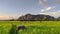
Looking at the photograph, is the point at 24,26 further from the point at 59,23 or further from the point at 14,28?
the point at 59,23

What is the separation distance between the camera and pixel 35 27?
674 cm

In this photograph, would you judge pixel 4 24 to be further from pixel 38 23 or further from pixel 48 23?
pixel 48 23

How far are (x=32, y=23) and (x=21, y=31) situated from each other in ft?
1.91

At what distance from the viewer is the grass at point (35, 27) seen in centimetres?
657

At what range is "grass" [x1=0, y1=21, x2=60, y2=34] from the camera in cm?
657

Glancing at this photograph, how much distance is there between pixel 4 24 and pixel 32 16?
4.18 feet

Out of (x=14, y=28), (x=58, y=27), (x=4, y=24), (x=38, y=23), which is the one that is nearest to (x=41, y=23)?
(x=38, y=23)

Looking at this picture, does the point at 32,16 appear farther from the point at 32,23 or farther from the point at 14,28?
the point at 14,28

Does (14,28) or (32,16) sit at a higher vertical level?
(32,16)

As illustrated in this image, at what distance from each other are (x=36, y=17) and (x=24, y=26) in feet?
2.15

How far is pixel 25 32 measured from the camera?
21.5 ft

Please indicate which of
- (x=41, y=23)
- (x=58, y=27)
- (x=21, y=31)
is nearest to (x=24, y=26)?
(x=21, y=31)

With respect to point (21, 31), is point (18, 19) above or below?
above

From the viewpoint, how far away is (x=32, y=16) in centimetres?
670
